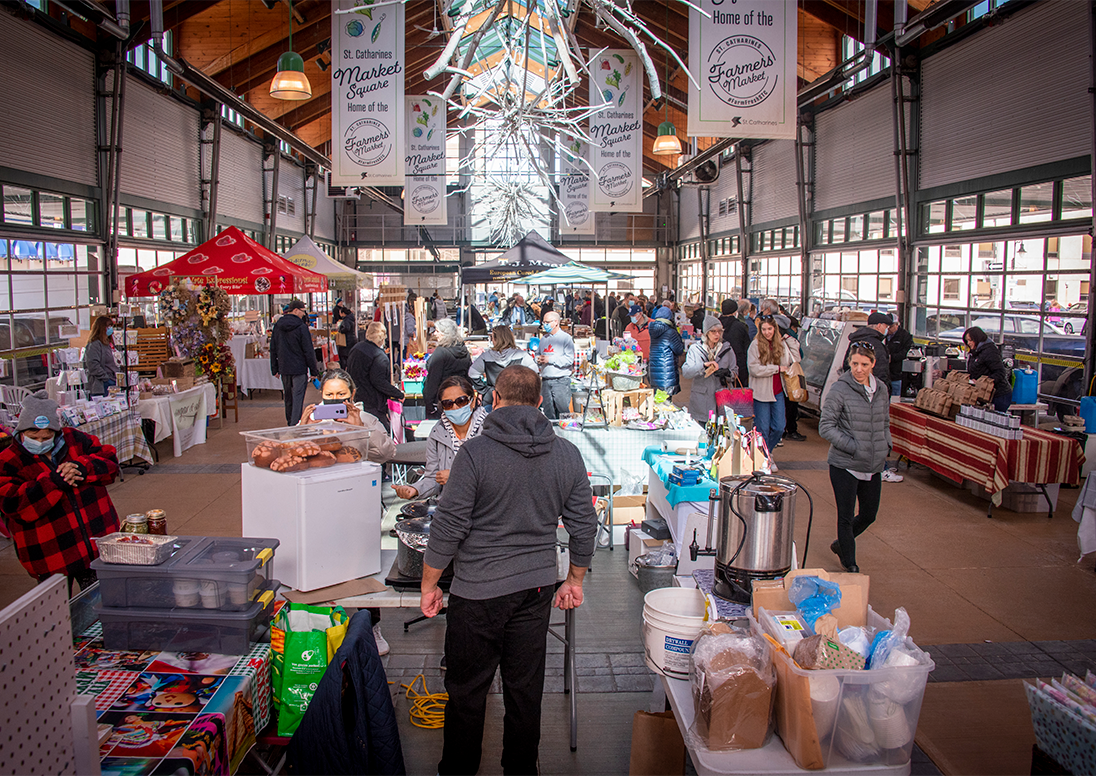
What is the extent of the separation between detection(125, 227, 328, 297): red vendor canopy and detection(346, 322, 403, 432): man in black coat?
3955 millimetres

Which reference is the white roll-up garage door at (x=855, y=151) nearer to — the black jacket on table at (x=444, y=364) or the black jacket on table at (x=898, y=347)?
the black jacket on table at (x=898, y=347)

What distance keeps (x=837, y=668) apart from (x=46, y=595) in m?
2.02

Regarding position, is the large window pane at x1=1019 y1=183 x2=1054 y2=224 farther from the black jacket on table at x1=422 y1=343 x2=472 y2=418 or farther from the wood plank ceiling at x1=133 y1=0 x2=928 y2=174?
the black jacket on table at x1=422 y1=343 x2=472 y2=418

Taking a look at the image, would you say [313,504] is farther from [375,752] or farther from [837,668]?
[837,668]

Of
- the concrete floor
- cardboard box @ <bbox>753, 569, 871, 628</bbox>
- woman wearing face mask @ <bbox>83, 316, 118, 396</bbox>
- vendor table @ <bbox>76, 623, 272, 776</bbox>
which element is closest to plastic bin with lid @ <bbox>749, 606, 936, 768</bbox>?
cardboard box @ <bbox>753, 569, 871, 628</bbox>

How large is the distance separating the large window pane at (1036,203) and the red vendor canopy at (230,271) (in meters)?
9.80

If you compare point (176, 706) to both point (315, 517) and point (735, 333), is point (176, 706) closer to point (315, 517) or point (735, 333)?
point (315, 517)

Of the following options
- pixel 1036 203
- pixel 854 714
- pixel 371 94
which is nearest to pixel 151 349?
pixel 371 94

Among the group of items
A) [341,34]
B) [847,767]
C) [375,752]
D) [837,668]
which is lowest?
[375,752]

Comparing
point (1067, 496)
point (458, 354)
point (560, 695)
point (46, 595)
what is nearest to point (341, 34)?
point (458, 354)

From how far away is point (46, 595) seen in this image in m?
1.53

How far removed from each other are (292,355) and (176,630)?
678cm

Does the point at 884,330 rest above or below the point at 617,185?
below

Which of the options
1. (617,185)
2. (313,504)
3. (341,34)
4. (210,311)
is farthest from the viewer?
(617,185)
